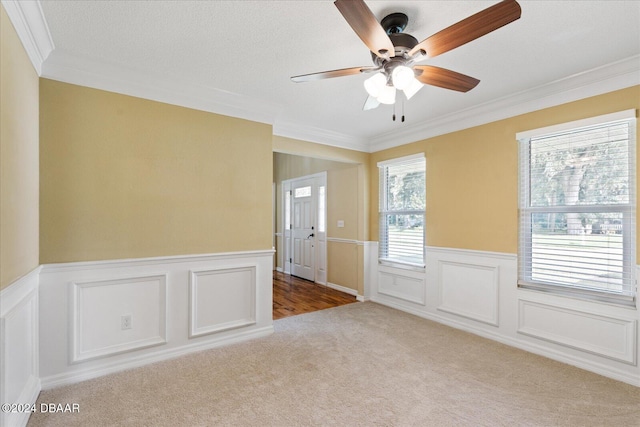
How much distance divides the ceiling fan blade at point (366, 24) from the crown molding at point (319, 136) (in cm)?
226

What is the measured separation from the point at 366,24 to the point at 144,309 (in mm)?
2717

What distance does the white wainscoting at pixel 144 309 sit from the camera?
233cm

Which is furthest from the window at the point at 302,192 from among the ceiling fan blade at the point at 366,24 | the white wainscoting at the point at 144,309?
the ceiling fan blade at the point at 366,24

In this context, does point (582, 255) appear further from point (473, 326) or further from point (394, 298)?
point (394, 298)

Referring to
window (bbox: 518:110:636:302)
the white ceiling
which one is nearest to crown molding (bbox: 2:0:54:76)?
the white ceiling

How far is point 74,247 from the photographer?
2.38 meters

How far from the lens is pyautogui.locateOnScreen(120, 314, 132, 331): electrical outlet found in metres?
2.57

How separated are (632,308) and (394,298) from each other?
2441 mm

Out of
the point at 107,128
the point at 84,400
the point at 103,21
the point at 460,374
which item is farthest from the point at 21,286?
the point at 460,374

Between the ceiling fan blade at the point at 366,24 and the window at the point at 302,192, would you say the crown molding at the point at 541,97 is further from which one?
the window at the point at 302,192

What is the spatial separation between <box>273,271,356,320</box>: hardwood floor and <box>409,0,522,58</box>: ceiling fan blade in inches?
131

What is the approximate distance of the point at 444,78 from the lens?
6.51ft

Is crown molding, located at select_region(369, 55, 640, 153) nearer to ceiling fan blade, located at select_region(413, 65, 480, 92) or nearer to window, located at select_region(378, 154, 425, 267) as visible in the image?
window, located at select_region(378, 154, 425, 267)

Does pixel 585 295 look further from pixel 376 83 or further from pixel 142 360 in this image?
pixel 142 360
